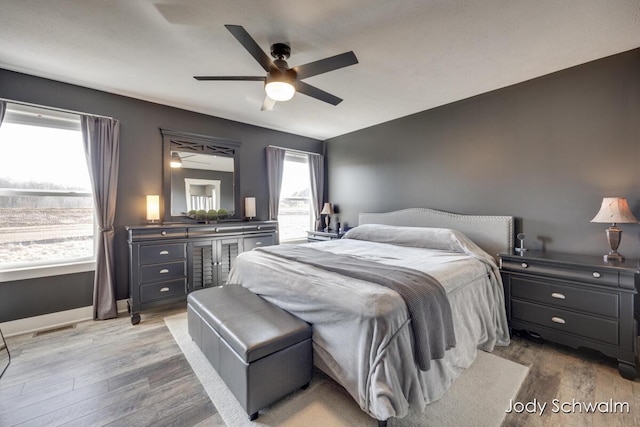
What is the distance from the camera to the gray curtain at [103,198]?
3125mm

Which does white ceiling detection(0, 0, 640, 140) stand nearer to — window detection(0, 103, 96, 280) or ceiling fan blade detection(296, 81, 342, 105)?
ceiling fan blade detection(296, 81, 342, 105)

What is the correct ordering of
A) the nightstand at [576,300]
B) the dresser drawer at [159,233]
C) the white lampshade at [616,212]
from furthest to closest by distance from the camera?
1. the dresser drawer at [159,233]
2. the white lampshade at [616,212]
3. the nightstand at [576,300]

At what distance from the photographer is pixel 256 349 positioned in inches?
63.2

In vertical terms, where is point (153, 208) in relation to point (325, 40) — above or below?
below

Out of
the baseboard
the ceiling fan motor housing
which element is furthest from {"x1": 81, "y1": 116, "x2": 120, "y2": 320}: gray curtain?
the ceiling fan motor housing

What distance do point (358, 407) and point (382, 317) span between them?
743 mm

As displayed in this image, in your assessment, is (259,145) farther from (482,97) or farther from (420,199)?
(482,97)

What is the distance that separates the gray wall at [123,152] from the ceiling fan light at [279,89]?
239 centimetres

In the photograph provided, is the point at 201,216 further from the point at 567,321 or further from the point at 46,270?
the point at 567,321

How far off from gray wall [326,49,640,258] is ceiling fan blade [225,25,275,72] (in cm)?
283

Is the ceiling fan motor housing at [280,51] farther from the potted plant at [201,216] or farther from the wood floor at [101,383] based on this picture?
the wood floor at [101,383]

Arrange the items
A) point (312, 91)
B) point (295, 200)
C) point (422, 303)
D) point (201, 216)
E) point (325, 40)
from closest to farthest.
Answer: point (422, 303) → point (325, 40) → point (312, 91) → point (201, 216) → point (295, 200)

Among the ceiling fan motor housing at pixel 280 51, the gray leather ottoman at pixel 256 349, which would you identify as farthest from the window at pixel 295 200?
the gray leather ottoman at pixel 256 349

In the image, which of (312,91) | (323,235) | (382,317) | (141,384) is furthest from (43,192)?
(382,317)
